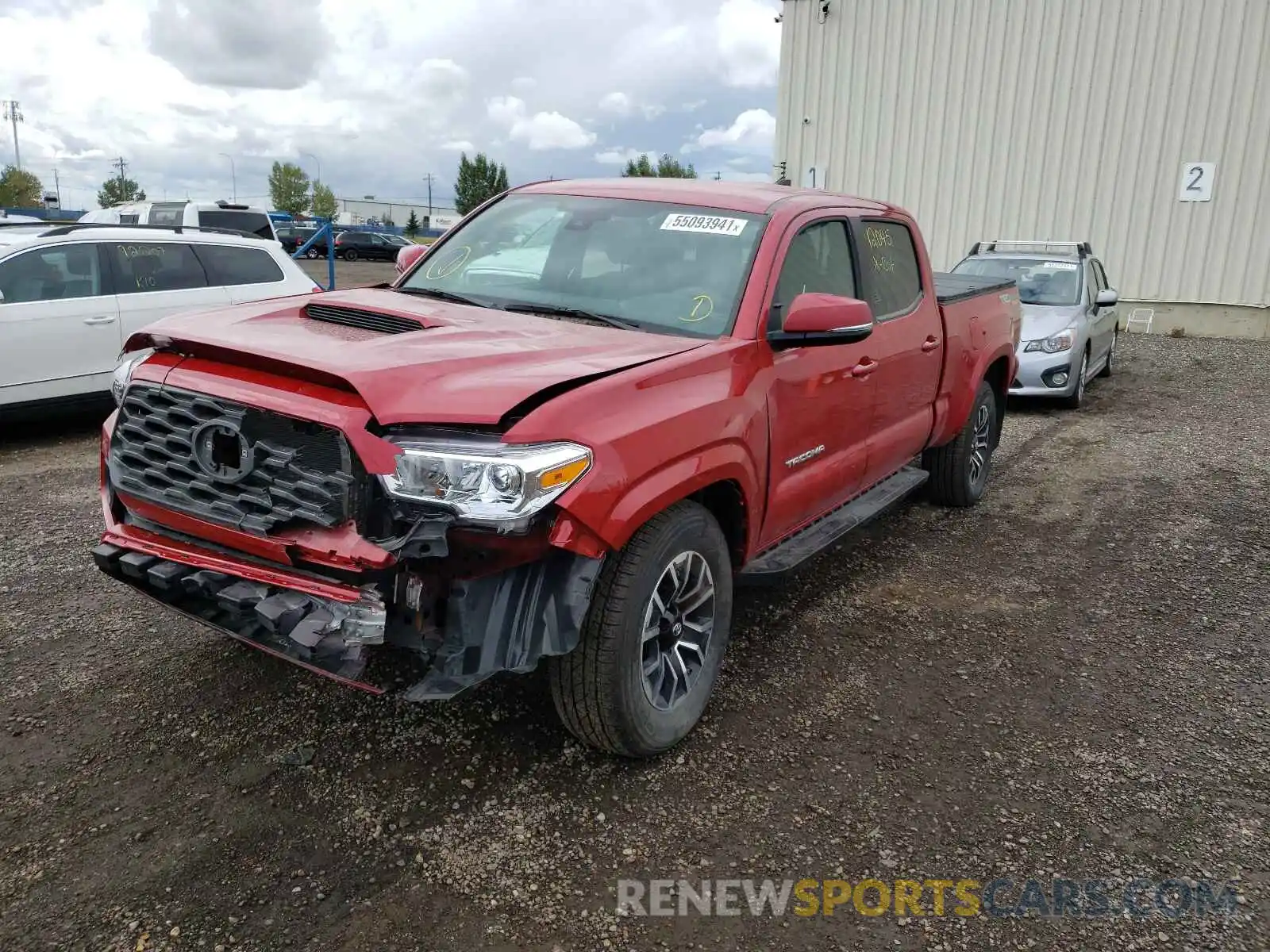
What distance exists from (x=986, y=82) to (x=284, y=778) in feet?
59.3

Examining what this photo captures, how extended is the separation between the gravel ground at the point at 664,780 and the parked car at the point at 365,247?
36.2 meters

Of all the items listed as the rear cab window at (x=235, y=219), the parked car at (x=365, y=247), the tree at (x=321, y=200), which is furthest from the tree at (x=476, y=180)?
the rear cab window at (x=235, y=219)

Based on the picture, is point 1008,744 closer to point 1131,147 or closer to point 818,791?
point 818,791

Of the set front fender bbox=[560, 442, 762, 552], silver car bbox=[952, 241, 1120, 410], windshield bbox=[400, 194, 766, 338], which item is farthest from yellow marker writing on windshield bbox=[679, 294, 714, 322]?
silver car bbox=[952, 241, 1120, 410]

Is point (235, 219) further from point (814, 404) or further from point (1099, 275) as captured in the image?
point (814, 404)

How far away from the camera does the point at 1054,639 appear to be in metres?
4.14

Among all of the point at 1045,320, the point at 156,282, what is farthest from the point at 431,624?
the point at 1045,320

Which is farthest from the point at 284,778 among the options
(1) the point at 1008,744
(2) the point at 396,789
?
(1) the point at 1008,744

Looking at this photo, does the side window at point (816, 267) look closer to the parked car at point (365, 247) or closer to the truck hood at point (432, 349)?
the truck hood at point (432, 349)

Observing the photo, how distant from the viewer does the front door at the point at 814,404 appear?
349 cm

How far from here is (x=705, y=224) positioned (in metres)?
3.76

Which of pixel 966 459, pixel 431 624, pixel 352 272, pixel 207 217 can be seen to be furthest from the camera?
pixel 352 272

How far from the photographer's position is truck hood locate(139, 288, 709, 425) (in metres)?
2.46

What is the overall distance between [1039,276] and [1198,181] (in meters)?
8.08
